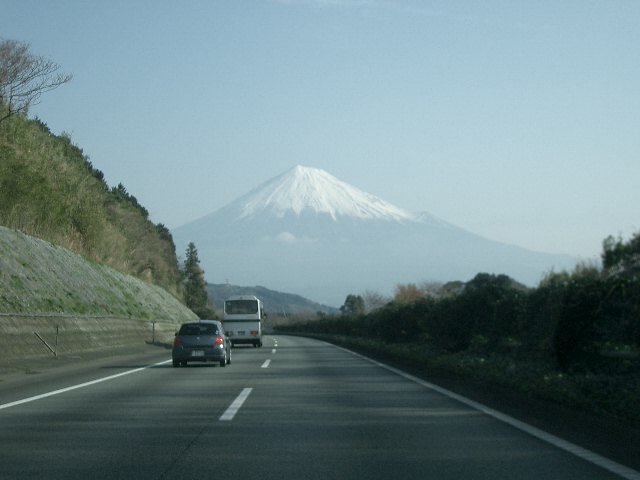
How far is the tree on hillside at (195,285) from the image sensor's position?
138 m

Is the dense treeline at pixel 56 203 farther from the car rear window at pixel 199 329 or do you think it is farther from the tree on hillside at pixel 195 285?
the tree on hillside at pixel 195 285

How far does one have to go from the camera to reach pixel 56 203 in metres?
47.4

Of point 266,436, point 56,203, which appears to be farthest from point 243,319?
point 266,436

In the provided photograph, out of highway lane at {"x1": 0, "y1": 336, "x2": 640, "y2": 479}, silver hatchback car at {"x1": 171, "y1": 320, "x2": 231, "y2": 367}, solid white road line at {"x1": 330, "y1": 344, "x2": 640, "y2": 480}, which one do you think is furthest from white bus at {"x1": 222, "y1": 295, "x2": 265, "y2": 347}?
→ solid white road line at {"x1": 330, "y1": 344, "x2": 640, "y2": 480}

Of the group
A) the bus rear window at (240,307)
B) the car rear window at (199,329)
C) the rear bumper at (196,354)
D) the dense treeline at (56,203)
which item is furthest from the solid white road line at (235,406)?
the bus rear window at (240,307)

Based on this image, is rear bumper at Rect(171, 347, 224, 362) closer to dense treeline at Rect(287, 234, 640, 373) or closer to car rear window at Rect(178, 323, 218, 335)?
car rear window at Rect(178, 323, 218, 335)

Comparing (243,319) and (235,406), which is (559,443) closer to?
(235,406)

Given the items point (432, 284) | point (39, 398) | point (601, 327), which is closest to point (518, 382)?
point (601, 327)

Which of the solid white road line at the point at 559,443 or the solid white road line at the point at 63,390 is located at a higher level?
the solid white road line at the point at 63,390

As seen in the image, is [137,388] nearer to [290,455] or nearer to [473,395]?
[473,395]

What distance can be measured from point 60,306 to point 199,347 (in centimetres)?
1144

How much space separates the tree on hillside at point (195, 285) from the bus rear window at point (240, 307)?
81.3 meters

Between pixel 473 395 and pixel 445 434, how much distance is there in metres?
5.21

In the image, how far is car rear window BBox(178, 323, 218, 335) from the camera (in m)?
27.5
